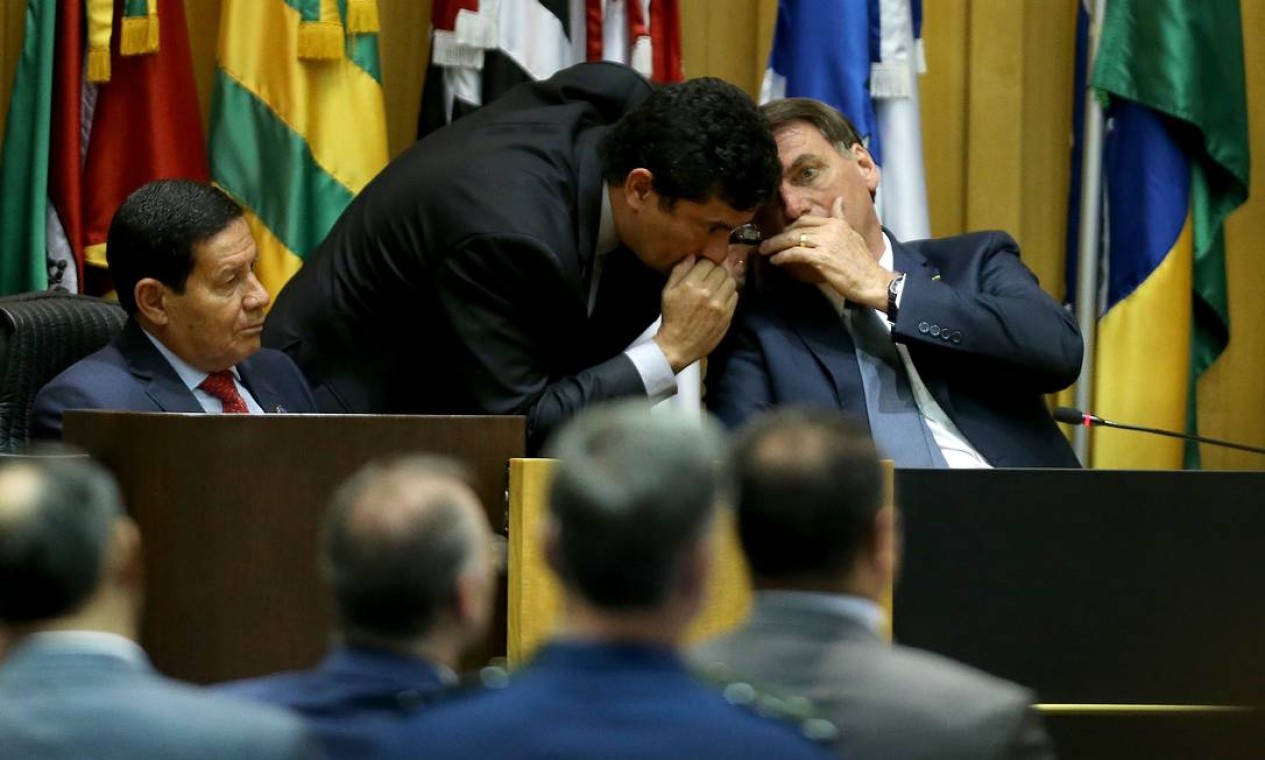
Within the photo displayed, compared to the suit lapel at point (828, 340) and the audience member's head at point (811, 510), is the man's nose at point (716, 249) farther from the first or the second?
the audience member's head at point (811, 510)

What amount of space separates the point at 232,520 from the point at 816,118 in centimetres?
189

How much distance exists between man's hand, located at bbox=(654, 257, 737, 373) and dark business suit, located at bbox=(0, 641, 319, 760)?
2.26 metres

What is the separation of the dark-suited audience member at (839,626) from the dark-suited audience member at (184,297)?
203 cm

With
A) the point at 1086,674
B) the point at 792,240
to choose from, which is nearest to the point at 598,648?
the point at 1086,674

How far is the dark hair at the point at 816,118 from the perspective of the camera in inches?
179

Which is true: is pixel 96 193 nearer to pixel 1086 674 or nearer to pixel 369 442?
pixel 369 442

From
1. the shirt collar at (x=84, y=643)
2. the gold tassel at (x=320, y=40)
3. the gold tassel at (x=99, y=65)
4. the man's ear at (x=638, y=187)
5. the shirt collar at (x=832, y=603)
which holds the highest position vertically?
the gold tassel at (x=320, y=40)

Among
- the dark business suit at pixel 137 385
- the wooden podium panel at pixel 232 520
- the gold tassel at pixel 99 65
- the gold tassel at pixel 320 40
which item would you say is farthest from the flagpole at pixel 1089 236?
the wooden podium panel at pixel 232 520

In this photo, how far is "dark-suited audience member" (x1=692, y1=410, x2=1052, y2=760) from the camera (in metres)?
2.03

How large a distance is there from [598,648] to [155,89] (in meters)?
4.08

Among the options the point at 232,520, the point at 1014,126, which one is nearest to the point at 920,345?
the point at 232,520

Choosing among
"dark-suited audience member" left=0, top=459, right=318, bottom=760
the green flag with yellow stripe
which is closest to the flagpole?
the green flag with yellow stripe

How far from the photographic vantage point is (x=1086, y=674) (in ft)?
11.4

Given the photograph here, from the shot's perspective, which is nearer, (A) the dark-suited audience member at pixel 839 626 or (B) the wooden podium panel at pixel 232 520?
(A) the dark-suited audience member at pixel 839 626
